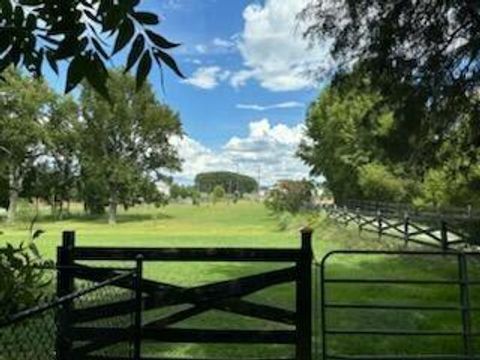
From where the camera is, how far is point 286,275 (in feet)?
25.2

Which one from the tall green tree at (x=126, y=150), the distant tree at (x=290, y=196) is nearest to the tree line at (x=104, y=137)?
the tall green tree at (x=126, y=150)

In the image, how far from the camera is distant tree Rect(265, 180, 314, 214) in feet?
223

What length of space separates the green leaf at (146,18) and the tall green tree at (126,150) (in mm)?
76158

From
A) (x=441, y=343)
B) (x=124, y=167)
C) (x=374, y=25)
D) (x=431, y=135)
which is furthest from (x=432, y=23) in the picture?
(x=124, y=167)

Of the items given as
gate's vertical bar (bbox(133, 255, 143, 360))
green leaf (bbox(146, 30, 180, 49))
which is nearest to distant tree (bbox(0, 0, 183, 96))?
green leaf (bbox(146, 30, 180, 49))

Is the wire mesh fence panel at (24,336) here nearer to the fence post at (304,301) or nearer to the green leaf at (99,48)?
the green leaf at (99,48)

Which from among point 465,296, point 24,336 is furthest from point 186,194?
point 24,336

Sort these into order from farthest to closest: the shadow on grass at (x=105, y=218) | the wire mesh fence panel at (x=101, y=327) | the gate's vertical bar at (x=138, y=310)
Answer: the shadow on grass at (x=105, y=218) → the wire mesh fence panel at (x=101, y=327) → the gate's vertical bar at (x=138, y=310)

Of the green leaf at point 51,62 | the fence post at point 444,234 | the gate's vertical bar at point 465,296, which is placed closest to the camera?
the green leaf at point 51,62

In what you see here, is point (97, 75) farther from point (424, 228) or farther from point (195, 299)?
point (424, 228)

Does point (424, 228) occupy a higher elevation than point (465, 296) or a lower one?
higher

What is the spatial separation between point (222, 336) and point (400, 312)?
695 centimetres

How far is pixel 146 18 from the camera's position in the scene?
8.25 feet

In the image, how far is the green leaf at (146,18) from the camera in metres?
2.50
